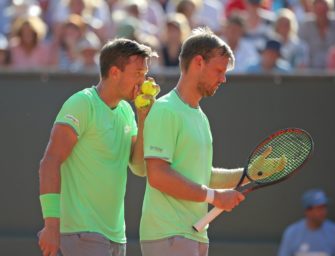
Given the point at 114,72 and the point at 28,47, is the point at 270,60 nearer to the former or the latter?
the point at 28,47

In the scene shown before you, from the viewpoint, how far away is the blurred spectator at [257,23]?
36.4 ft

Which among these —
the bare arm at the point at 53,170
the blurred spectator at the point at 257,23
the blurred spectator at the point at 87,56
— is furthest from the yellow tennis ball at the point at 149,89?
the blurred spectator at the point at 257,23

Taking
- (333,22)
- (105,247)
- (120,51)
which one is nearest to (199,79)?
(120,51)

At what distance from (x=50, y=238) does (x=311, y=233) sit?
4706 mm

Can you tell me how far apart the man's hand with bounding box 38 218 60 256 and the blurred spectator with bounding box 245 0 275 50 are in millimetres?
6146

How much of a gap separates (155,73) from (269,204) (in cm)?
171

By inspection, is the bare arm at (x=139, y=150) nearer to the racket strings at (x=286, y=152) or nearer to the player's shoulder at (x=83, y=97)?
the player's shoulder at (x=83, y=97)

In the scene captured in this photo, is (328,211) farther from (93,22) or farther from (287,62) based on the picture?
(93,22)

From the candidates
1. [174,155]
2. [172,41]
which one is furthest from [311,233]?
[174,155]

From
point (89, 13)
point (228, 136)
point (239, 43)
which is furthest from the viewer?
point (89, 13)

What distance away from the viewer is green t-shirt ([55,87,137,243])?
17.6ft

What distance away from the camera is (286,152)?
5480mm

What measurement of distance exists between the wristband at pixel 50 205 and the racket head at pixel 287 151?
1.05m

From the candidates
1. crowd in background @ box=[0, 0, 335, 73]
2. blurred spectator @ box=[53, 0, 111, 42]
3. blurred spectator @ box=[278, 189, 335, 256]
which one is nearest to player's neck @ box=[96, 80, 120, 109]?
blurred spectator @ box=[278, 189, 335, 256]
